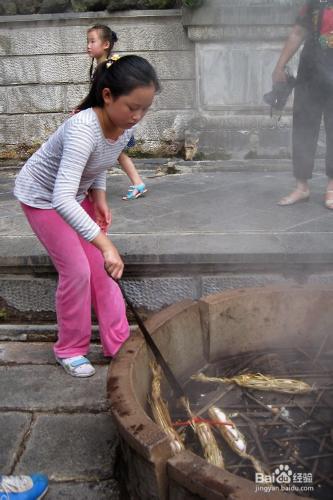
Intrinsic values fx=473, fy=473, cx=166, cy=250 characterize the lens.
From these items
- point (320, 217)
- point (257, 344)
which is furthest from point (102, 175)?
point (320, 217)

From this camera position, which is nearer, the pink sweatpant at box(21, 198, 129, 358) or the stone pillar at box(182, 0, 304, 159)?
the pink sweatpant at box(21, 198, 129, 358)

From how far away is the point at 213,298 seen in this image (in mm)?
2742

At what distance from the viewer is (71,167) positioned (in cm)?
250

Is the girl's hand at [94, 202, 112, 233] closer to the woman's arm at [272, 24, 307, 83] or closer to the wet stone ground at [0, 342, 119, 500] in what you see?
the wet stone ground at [0, 342, 119, 500]

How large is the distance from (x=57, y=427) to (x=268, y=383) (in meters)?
1.32

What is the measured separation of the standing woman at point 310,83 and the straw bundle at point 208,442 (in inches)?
125

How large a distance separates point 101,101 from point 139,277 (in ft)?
5.55

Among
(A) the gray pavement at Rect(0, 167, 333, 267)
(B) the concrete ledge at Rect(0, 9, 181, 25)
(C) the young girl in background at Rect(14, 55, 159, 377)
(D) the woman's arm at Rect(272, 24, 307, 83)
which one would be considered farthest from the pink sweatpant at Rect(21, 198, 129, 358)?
(B) the concrete ledge at Rect(0, 9, 181, 25)

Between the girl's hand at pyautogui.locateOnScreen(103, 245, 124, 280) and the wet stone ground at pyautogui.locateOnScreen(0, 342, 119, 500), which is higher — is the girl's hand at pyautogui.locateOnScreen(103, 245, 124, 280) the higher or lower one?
the higher one

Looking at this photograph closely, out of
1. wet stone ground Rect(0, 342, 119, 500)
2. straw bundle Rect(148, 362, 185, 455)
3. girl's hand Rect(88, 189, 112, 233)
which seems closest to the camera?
straw bundle Rect(148, 362, 185, 455)

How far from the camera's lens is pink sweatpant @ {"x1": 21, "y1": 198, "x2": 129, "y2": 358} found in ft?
10.2

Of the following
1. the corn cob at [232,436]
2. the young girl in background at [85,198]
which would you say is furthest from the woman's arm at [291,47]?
the corn cob at [232,436]

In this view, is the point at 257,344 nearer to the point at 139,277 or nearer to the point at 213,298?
the point at 213,298

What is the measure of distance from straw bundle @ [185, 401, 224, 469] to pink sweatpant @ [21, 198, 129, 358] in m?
1.21
